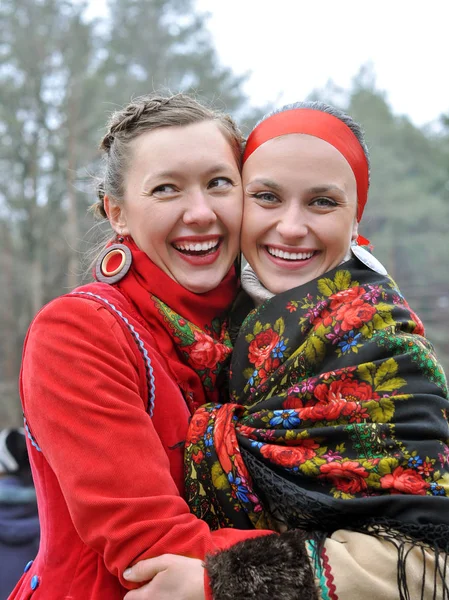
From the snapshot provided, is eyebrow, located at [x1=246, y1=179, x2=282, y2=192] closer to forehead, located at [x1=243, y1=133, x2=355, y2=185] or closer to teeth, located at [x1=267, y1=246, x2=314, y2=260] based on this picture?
forehead, located at [x1=243, y1=133, x2=355, y2=185]

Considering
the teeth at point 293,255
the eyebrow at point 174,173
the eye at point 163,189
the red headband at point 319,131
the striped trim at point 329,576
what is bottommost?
the striped trim at point 329,576

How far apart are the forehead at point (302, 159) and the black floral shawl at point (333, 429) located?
383 mm

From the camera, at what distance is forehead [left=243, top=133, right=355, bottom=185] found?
82.3 inches

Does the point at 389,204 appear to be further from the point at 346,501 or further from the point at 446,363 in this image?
the point at 346,501

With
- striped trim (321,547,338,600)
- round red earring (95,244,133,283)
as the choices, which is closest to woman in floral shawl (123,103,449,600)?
striped trim (321,547,338,600)

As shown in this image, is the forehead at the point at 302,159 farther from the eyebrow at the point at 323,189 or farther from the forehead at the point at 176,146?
the forehead at the point at 176,146

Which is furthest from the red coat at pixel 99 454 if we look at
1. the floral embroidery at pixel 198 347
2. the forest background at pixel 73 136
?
the forest background at pixel 73 136

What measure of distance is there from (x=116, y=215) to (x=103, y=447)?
3.02 feet

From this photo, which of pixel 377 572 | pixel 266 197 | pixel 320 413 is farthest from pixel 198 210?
pixel 377 572

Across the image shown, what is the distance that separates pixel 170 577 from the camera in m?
1.59

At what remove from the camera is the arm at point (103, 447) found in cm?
161

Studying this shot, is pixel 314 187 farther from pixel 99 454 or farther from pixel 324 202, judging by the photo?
pixel 99 454

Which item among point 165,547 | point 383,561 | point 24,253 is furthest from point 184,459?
point 24,253

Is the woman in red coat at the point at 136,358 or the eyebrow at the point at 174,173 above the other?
the eyebrow at the point at 174,173
